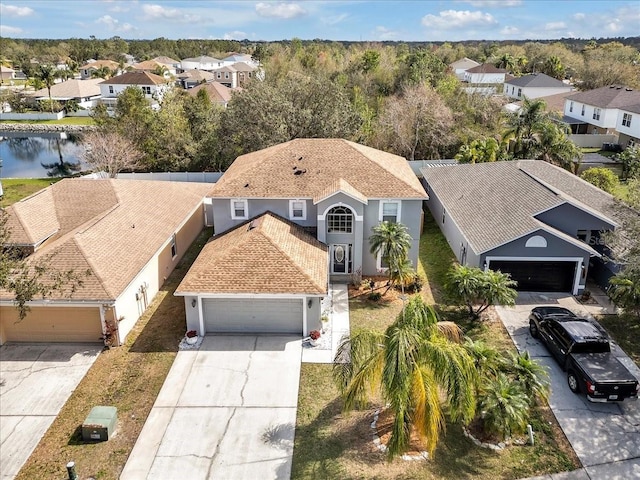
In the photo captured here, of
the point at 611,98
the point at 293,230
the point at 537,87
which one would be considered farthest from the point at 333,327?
the point at 537,87

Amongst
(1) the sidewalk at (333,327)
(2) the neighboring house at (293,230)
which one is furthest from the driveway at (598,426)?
(2) the neighboring house at (293,230)

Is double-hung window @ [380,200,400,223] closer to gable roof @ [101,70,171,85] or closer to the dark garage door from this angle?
the dark garage door

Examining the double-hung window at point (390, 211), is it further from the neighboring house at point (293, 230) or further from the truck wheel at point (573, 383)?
the truck wheel at point (573, 383)

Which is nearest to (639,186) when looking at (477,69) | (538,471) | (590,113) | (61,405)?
(538,471)

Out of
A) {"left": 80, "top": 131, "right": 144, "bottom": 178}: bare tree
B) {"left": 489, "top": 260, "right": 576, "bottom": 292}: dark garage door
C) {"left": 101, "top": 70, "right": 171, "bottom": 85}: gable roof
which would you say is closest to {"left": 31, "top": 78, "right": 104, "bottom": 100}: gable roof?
{"left": 101, "top": 70, "right": 171, "bottom": 85}: gable roof

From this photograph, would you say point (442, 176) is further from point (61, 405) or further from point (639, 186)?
point (61, 405)

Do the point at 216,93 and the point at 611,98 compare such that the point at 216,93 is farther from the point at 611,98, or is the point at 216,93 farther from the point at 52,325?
the point at 52,325
